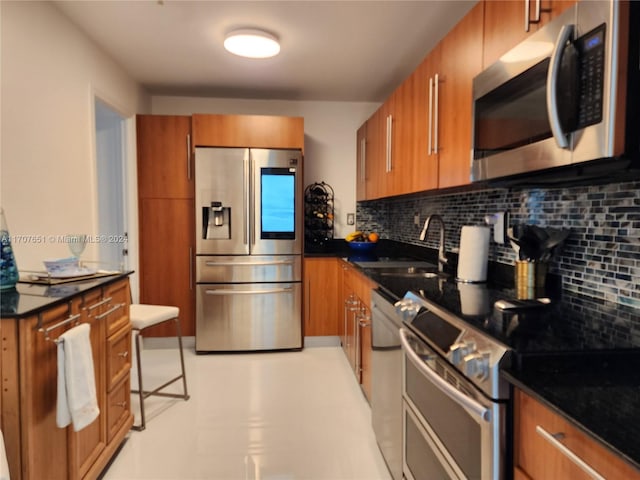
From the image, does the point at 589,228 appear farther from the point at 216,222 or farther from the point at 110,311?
the point at 216,222

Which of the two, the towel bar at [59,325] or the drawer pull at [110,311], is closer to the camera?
the towel bar at [59,325]

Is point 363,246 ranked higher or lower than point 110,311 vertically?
higher

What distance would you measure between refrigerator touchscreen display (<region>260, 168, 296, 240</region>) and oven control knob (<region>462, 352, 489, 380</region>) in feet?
8.05

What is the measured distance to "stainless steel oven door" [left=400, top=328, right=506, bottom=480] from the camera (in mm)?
910

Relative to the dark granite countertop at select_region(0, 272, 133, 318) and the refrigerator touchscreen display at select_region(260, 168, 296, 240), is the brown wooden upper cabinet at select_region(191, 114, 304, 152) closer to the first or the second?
the refrigerator touchscreen display at select_region(260, 168, 296, 240)

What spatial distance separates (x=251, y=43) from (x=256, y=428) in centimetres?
235

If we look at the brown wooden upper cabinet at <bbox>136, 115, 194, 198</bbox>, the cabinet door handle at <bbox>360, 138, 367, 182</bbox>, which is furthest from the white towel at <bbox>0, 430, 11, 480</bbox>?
the cabinet door handle at <bbox>360, 138, 367, 182</bbox>

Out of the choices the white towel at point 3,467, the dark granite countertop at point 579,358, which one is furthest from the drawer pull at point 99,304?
the dark granite countertop at point 579,358

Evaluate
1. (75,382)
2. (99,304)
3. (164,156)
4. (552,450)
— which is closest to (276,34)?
(164,156)

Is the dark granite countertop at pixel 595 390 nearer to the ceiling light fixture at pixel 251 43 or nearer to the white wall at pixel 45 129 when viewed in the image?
the white wall at pixel 45 129

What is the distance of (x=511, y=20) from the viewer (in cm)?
132

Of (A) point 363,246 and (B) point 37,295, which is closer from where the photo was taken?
(B) point 37,295

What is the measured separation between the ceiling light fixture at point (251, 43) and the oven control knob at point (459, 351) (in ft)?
7.10

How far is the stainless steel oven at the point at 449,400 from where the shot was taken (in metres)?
0.90
